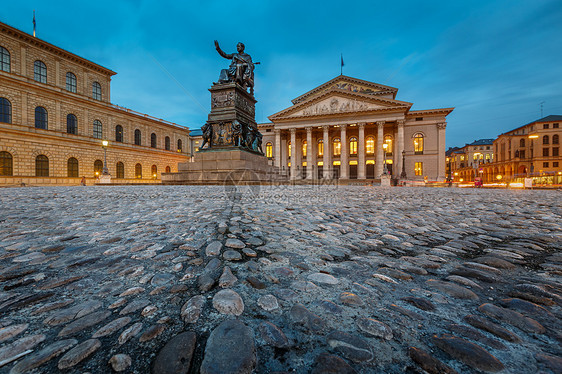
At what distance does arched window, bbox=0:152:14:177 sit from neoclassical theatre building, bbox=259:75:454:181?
27.1m

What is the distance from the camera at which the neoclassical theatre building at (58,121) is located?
21578 mm

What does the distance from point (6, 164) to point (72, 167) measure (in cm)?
487

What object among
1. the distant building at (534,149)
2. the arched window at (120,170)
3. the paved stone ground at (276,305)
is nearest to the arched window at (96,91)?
the arched window at (120,170)

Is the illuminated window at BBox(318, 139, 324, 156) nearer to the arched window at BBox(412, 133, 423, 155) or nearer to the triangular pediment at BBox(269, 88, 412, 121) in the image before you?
the triangular pediment at BBox(269, 88, 412, 121)

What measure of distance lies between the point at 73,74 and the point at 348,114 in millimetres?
34567

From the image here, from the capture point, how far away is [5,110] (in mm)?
21297

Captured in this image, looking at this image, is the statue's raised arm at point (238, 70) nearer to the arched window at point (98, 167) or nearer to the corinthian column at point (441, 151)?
the arched window at point (98, 167)

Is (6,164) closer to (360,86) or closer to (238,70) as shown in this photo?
(238,70)

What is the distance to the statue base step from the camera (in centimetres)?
1038

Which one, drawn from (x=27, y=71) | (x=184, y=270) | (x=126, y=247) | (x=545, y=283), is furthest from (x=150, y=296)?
(x=27, y=71)

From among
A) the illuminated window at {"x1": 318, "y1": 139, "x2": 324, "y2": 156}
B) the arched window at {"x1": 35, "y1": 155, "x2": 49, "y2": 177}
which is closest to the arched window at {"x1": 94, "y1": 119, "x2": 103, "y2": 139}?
the arched window at {"x1": 35, "y1": 155, "x2": 49, "y2": 177}

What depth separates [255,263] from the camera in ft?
4.47

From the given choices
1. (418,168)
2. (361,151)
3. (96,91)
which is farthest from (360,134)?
(96,91)

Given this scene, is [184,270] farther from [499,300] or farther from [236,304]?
[499,300]
